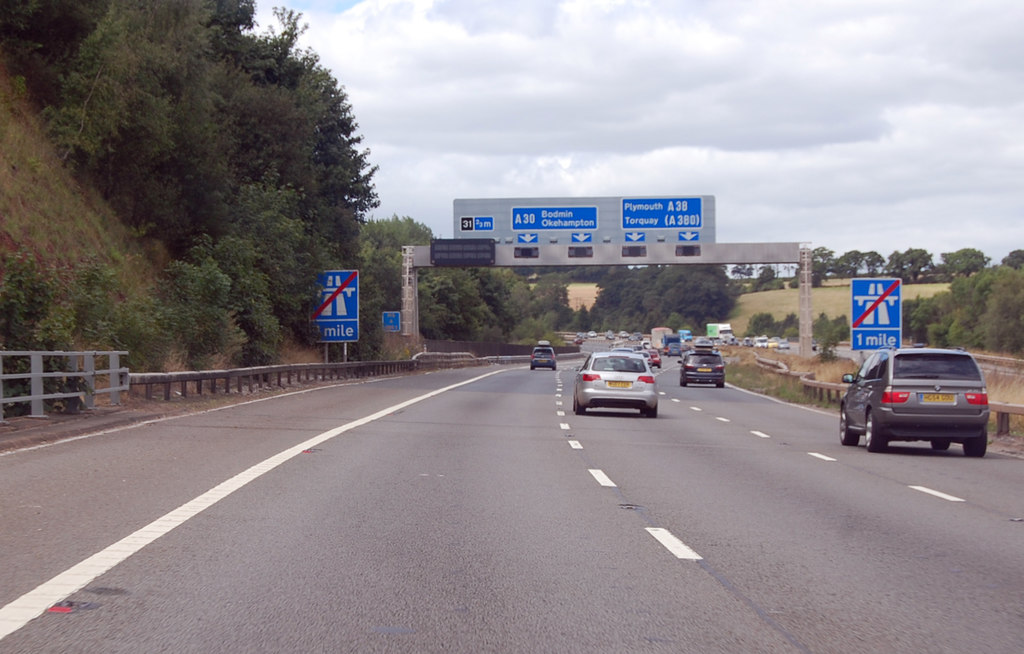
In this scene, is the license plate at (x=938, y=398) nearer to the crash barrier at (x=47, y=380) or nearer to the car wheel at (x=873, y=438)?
the car wheel at (x=873, y=438)

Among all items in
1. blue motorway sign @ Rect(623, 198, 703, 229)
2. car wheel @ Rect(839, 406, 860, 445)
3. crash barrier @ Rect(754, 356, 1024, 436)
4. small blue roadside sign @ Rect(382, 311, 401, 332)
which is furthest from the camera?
small blue roadside sign @ Rect(382, 311, 401, 332)

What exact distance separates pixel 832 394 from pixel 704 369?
13.0 metres

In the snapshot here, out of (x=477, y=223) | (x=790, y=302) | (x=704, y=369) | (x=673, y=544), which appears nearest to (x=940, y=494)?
(x=673, y=544)

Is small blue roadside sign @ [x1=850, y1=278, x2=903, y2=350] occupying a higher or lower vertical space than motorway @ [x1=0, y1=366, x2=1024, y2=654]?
higher

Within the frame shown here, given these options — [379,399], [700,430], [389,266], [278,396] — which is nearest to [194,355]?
[278,396]

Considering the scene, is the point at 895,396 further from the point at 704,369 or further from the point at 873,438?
the point at 704,369

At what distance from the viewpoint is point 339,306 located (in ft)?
124

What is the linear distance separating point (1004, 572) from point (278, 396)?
22728 millimetres

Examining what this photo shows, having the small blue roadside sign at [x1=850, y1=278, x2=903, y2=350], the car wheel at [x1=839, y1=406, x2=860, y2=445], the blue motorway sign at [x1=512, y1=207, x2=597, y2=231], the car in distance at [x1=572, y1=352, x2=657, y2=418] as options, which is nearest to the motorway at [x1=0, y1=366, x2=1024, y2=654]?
the car wheel at [x1=839, y1=406, x2=860, y2=445]

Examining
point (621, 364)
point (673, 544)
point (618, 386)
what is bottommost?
point (673, 544)

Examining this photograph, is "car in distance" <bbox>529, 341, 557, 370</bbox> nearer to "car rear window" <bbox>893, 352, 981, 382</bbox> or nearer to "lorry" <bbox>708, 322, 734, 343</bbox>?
"car rear window" <bbox>893, 352, 981, 382</bbox>

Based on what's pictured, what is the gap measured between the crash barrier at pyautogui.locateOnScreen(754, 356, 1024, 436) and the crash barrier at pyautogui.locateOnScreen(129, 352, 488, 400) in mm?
15050

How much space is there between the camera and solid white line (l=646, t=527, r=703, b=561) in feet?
28.4

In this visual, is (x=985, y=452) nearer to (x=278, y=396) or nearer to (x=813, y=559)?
(x=813, y=559)
